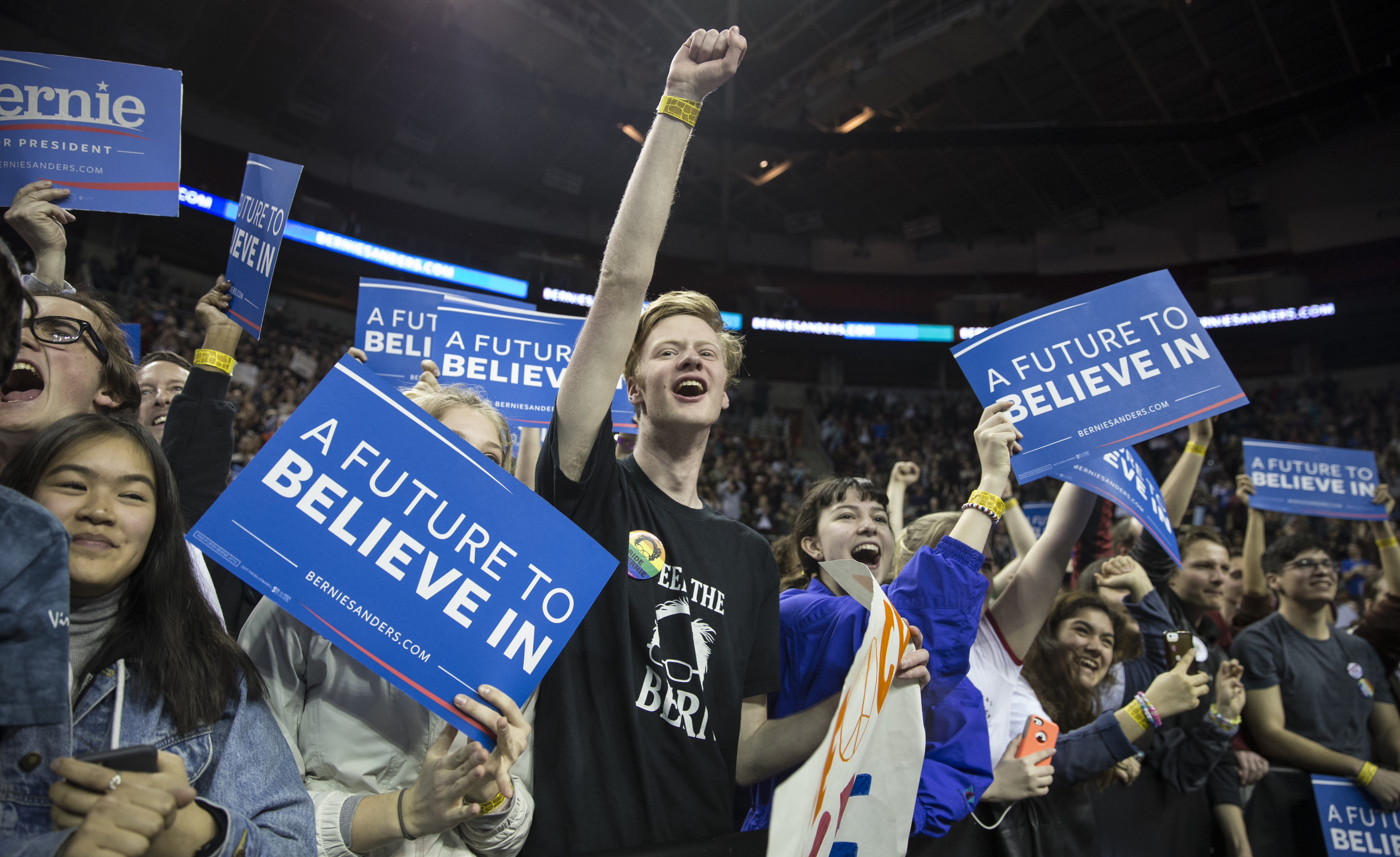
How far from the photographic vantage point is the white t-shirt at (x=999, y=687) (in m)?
2.15

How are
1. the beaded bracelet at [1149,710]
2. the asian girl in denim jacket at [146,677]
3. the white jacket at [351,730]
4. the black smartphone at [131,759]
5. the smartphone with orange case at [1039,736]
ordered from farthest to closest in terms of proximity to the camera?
the beaded bracelet at [1149,710] → the smartphone with orange case at [1039,736] → the white jacket at [351,730] → the asian girl in denim jacket at [146,677] → the black smartphone at [131,759]

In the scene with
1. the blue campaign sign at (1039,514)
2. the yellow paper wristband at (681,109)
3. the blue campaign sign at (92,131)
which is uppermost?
the blue campaign sign at (92,131)

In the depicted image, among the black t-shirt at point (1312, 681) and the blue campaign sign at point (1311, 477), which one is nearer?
the black t-shirt at point (1312, 681)

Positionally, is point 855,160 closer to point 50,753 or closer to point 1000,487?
point 1000,487

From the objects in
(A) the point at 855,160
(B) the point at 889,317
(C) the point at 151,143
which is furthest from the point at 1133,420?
(B) the point at 889,317

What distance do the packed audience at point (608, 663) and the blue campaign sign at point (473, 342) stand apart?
33cm

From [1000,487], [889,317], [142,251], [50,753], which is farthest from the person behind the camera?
[889,317]

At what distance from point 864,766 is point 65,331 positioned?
1.84 meters

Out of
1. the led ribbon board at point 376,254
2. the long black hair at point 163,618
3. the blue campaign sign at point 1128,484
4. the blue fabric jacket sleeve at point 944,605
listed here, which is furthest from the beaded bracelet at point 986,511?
the led ribbon board at point 376,254

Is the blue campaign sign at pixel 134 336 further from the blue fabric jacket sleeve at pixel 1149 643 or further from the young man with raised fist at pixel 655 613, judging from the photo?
the blue fabric jacket sleeve at pixel 1149 643

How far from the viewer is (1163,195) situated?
19359 millimetres

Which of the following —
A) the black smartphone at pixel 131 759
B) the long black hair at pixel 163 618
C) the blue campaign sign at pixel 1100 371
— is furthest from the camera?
the blue campaign sign at pixel 1100 371

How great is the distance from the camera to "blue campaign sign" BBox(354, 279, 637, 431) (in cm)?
278

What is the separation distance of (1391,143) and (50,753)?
23358 mm
